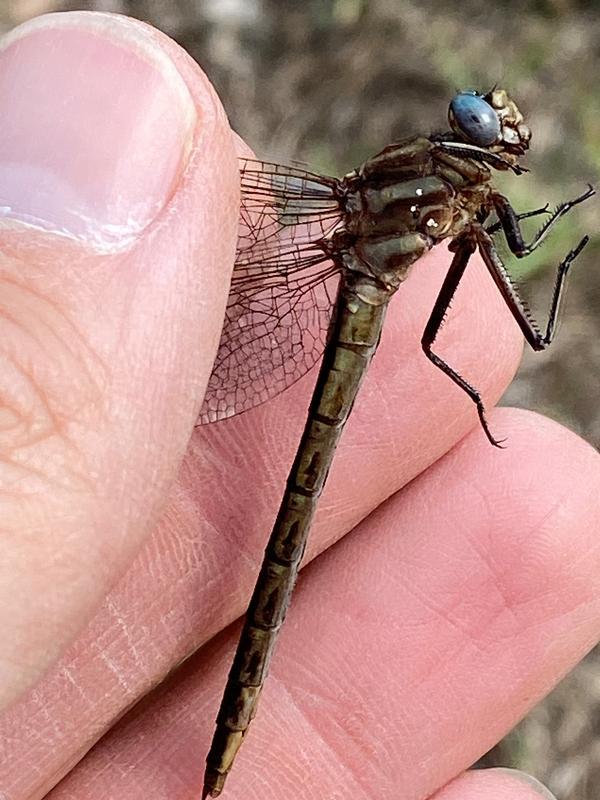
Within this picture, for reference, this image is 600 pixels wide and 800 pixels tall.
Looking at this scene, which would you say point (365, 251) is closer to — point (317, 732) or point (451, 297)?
point (451, 297)

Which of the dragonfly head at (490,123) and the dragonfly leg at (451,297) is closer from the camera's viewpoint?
the dragonfly head at (490,123)

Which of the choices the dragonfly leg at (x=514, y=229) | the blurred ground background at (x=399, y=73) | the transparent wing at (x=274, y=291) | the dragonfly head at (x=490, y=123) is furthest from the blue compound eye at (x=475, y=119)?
the blurred ground background at (x=399, y=73)

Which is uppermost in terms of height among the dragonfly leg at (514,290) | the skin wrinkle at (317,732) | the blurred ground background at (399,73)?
the blurred ground background at (399,73)

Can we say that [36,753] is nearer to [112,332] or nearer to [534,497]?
[112,332]

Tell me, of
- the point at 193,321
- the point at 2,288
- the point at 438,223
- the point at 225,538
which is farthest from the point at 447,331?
the point at 2,288

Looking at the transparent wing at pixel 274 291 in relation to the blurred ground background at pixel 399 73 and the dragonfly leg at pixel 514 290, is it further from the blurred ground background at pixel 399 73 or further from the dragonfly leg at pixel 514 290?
the blurred ground background at pixel 399 73

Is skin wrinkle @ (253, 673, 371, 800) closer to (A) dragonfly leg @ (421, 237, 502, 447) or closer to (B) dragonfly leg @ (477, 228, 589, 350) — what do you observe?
(A) dragonfly leg @ (421, 237, 502, 447)

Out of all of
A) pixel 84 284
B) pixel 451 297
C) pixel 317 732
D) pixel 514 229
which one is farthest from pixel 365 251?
pixel 317 732

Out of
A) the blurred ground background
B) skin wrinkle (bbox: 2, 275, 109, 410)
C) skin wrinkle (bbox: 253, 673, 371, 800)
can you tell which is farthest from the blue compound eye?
the blurred ground background

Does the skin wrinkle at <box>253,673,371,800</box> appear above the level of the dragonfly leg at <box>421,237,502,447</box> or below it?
below
